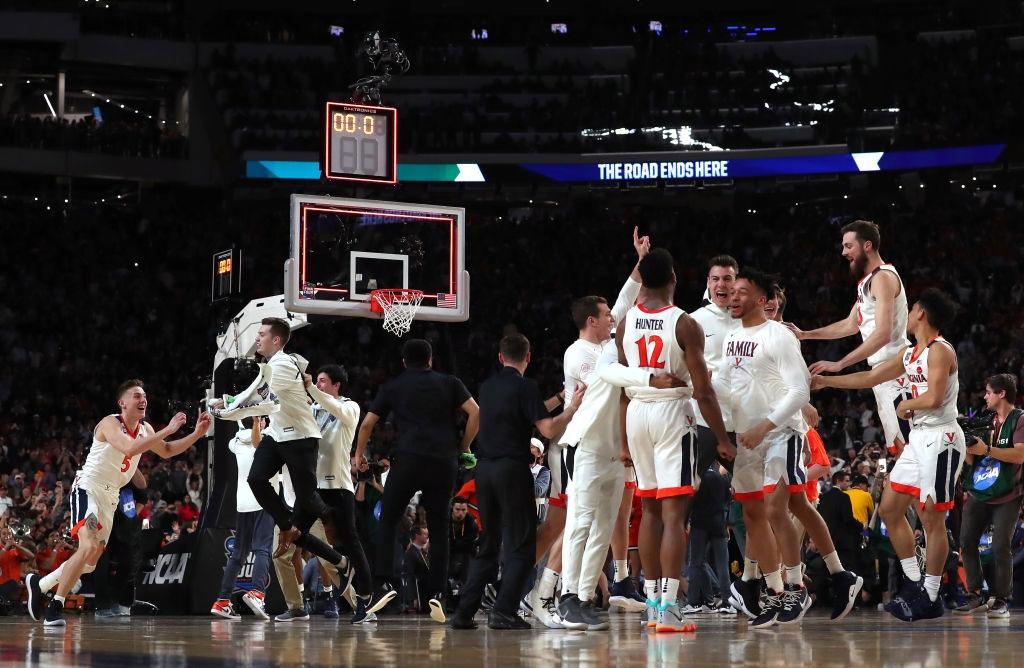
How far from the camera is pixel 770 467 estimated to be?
9.65m

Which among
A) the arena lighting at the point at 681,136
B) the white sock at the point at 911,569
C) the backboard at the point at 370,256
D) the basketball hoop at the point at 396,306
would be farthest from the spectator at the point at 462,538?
the arena lighting at the point at 681,136

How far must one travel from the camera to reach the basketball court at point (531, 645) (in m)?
6.52

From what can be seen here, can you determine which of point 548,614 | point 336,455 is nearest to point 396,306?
point 336,455

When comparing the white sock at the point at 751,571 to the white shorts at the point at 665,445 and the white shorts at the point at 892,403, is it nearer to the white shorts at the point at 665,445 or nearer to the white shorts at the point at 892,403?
the white shorts at the point at 892,403

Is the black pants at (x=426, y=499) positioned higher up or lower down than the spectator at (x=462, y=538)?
higher up

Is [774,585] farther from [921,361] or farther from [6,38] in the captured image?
[6,38]

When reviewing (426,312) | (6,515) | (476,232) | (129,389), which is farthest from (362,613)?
(476,232)

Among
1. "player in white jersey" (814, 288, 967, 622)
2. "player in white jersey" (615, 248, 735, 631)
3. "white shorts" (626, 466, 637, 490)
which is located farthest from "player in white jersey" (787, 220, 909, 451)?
"white shorts" (626, 466, 637, 490)

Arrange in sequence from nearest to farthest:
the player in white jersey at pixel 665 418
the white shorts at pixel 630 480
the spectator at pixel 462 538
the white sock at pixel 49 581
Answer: the player in white jersey at pixel 665 418 → the white shorts at pixel 630 480 → the white sock at pixel 49 581 → the spectator at pixel 462 538

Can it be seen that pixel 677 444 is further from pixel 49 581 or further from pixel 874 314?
pixel 49 581

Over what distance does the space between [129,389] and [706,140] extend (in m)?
26.1

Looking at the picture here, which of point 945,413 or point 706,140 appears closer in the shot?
point 945,413

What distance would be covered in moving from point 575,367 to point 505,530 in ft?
5.50

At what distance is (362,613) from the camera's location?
11.2m
